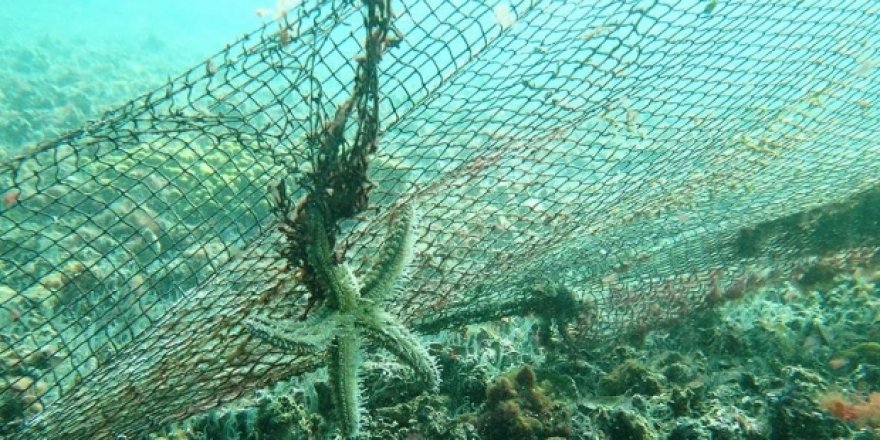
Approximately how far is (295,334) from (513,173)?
183cm

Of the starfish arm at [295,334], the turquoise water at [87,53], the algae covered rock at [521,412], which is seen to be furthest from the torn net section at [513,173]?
the turquoise water at [87,53]

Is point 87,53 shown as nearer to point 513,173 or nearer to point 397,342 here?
point 513,173

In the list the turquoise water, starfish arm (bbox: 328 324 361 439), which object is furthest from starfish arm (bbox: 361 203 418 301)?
the turquoise water

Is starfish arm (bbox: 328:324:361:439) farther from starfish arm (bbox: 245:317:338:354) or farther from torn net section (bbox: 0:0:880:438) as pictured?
torn net section (bbox: 0:0:880:438)

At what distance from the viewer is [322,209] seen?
2.00 m

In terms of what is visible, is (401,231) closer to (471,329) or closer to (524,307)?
(524,307)

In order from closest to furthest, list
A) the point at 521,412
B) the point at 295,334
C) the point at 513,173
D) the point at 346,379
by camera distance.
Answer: the point at 295,334, the point at 346,379, the point at 521,412, the point at 513,173

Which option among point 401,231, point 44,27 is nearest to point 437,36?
point 401,231

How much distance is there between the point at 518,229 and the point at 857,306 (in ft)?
9.85

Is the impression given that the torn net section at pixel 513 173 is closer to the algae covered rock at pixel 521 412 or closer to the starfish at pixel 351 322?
the starfish at pixel 351 322

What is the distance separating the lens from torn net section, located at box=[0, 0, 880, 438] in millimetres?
2486

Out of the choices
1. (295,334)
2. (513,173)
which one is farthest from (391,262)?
(513,173)

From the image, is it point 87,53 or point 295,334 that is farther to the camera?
point 87,53

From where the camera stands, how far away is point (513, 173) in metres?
3.28
